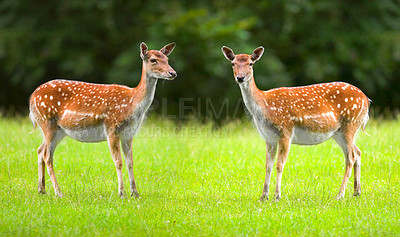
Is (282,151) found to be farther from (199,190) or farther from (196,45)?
A: (196,45)

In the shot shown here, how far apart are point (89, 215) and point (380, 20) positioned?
44.2 feet

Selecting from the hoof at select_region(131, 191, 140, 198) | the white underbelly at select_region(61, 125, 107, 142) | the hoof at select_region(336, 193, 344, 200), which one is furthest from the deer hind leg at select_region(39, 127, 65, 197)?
the hoof at select_region(336, 193, 344, 200)

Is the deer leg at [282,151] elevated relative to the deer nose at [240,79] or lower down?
lower down

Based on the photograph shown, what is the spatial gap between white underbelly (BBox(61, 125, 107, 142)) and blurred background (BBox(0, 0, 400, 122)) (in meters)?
7.49

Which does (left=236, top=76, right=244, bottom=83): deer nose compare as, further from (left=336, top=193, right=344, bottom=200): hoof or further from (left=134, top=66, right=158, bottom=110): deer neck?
(left=336, top=193, right=344, bottom=200): hoof

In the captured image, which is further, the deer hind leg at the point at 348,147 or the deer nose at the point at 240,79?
the deer hind leg at the point at 348,147

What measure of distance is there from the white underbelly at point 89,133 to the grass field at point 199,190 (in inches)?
28.3

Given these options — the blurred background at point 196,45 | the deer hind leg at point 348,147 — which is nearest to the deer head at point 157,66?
the deer hind leg at point 348,147

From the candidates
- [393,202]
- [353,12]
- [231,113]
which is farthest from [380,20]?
[393,202]

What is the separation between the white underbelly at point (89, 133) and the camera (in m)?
8.02

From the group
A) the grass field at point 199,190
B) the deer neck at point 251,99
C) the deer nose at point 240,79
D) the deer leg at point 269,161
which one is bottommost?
the grass field at point 199,190

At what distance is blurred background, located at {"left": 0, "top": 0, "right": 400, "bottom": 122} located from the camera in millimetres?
16000

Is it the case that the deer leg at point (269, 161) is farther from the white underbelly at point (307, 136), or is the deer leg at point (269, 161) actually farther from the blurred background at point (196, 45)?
the blurred background at point (196, 45)

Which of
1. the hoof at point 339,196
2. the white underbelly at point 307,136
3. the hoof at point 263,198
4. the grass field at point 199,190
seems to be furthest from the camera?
the white underbelly at point 307,136
